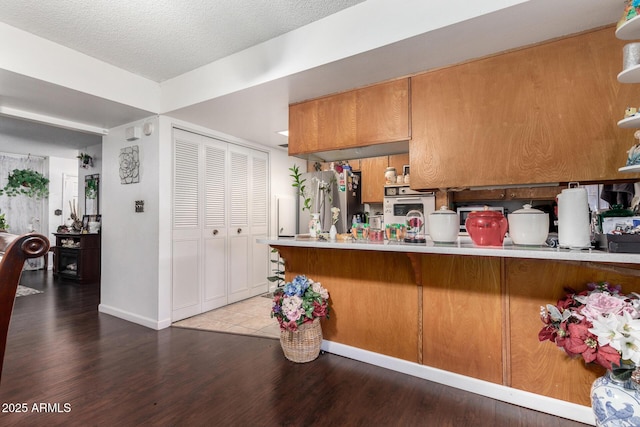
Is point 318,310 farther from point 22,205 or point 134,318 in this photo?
point 22,205

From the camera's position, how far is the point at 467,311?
6.88 feet

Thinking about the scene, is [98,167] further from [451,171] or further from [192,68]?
[451,171]

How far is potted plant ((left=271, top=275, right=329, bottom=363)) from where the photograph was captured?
237 cm

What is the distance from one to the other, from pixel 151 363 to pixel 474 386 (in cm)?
240

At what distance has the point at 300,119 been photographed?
2.86 meters

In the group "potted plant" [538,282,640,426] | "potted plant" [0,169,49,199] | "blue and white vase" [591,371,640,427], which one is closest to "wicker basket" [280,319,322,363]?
"potted plant" [538,282,640,426]

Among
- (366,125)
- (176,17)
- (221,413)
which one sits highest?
(176,17)

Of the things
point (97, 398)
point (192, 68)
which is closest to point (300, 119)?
point (192, 68)

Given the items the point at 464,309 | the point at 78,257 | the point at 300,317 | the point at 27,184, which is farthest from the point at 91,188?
the point at 464,309

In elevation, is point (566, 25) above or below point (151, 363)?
above

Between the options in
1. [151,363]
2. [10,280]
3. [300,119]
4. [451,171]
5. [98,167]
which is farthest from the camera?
[98,167]

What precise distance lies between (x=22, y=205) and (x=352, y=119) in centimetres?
743

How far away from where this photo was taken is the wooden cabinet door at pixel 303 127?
2771mm

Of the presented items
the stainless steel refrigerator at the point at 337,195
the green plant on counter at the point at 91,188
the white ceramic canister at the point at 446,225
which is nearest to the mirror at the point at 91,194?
the green plant on counter at the point at 91,188
